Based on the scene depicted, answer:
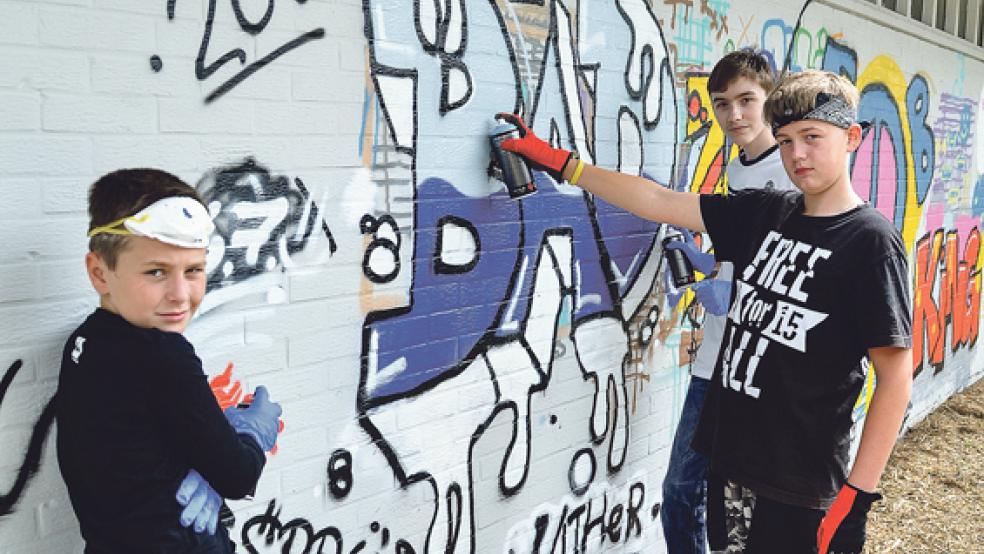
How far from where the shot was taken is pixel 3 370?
192 cm

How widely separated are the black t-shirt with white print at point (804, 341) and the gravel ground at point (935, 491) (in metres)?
2.69

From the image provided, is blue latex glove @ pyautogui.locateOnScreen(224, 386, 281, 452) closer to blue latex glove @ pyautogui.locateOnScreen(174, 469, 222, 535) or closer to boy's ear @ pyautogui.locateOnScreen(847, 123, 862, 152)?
blue latex glove @ pyautogui.locateOnScreen(174, 469, 222, 535)

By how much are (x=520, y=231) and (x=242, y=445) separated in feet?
5.35

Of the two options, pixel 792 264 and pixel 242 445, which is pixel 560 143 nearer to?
pixel 792 264

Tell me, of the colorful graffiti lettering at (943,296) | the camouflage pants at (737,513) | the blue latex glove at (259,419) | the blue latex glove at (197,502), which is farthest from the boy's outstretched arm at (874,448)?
the colorful graffiti lettering at (943,296)

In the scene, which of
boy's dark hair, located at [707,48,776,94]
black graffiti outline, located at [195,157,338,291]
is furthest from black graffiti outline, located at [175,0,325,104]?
boy's dark hair, located at [707,48,776,94]

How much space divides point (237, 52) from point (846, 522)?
2.21m

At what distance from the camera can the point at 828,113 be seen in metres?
2.60

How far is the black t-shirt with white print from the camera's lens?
2.48 meters

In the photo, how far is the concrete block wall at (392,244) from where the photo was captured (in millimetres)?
1989

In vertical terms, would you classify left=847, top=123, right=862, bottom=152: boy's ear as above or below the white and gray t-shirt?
above

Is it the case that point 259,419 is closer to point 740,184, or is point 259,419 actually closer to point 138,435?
point 138,435

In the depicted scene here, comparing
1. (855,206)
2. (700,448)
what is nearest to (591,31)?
(855,206)

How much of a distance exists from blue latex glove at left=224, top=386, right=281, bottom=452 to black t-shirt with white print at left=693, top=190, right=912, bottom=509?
1504 millimetres
